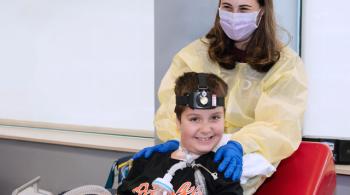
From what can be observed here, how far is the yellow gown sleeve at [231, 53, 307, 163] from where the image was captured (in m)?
1.37

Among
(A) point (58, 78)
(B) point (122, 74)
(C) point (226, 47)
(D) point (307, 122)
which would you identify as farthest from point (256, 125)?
→ (A) point (58, 78)

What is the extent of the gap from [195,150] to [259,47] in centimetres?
53

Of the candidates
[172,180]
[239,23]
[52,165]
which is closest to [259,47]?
[239,23]

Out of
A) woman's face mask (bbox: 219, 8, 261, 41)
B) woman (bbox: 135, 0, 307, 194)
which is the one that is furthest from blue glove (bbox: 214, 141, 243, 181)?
woman's face mask (bbox: 219, 8, 261, 41)

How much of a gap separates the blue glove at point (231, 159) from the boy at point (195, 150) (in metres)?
0.02

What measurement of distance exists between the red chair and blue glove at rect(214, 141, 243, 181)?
0.20m

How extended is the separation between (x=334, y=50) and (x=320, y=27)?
13 centimetres

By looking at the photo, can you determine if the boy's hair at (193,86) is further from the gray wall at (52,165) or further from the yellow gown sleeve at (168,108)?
the gray wall at (52,165)

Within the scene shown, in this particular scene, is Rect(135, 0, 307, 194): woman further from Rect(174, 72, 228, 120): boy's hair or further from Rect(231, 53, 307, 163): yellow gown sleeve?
Rect(174, 72, 228, 120): boy's hair

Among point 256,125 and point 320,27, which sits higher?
point 320,27

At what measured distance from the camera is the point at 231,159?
124 centimetres

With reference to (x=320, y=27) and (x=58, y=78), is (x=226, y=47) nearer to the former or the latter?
(x=320, y=27)

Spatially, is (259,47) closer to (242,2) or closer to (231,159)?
(242,2)

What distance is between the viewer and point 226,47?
5.46ft
